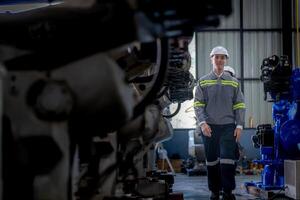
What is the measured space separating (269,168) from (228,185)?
131cm

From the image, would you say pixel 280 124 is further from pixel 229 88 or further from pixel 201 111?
pixel 201 111

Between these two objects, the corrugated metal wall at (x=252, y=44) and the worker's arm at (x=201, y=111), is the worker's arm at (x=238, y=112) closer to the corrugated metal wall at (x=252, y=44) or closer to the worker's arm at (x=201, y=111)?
the worker's arm at (x=201, y=111)

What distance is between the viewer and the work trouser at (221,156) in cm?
567

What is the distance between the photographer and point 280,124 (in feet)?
21.7

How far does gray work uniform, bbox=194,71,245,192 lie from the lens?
225 inches

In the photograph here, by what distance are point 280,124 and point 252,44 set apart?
6874 millimetres

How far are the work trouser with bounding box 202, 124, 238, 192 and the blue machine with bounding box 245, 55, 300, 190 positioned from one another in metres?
0.93

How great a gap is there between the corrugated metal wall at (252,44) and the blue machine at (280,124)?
6228 millimetres

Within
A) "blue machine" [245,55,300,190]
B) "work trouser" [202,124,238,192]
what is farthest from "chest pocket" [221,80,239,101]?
"blue machine" [245,55,300,190]

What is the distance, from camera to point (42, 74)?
1.64 m

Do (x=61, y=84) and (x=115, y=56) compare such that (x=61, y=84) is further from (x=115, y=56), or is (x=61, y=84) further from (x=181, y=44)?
(x=181, y=44)

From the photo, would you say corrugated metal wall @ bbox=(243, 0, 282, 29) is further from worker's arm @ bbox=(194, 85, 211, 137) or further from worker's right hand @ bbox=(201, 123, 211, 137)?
worker's right hand @ bbox=(201, 123, 211, 137)

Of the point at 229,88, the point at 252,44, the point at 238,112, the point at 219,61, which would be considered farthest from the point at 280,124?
the point at 252,44

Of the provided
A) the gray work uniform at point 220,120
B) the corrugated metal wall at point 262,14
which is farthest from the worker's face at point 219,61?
the corrugated metal wall at point 262,14
